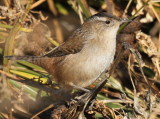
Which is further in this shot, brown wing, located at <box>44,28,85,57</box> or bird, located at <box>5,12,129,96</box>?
brown wing, located at <box>44,28,85,57</box>

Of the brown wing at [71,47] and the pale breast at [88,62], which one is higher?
the brown wing at [71,47]

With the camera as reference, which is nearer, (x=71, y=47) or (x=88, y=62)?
(x=88, y=62)

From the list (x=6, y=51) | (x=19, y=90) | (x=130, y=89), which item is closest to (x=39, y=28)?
(x=6, y=51)

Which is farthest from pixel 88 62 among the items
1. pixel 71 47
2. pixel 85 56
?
pixel 71 47

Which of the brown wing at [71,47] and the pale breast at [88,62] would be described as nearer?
the pale breast at [88,62]

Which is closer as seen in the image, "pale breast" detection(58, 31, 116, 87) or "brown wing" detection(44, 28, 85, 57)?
"pale breast" detection(58, 31, 116, 87)

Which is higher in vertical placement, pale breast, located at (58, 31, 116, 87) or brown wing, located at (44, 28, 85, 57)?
brown wing, located at (44, 28, 85, 57)

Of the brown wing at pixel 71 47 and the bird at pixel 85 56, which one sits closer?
the bird at pixel 85 56

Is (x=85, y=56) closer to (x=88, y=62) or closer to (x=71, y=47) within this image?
(x=88, y=62)

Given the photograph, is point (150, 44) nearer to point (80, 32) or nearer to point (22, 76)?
point (80, 32)
